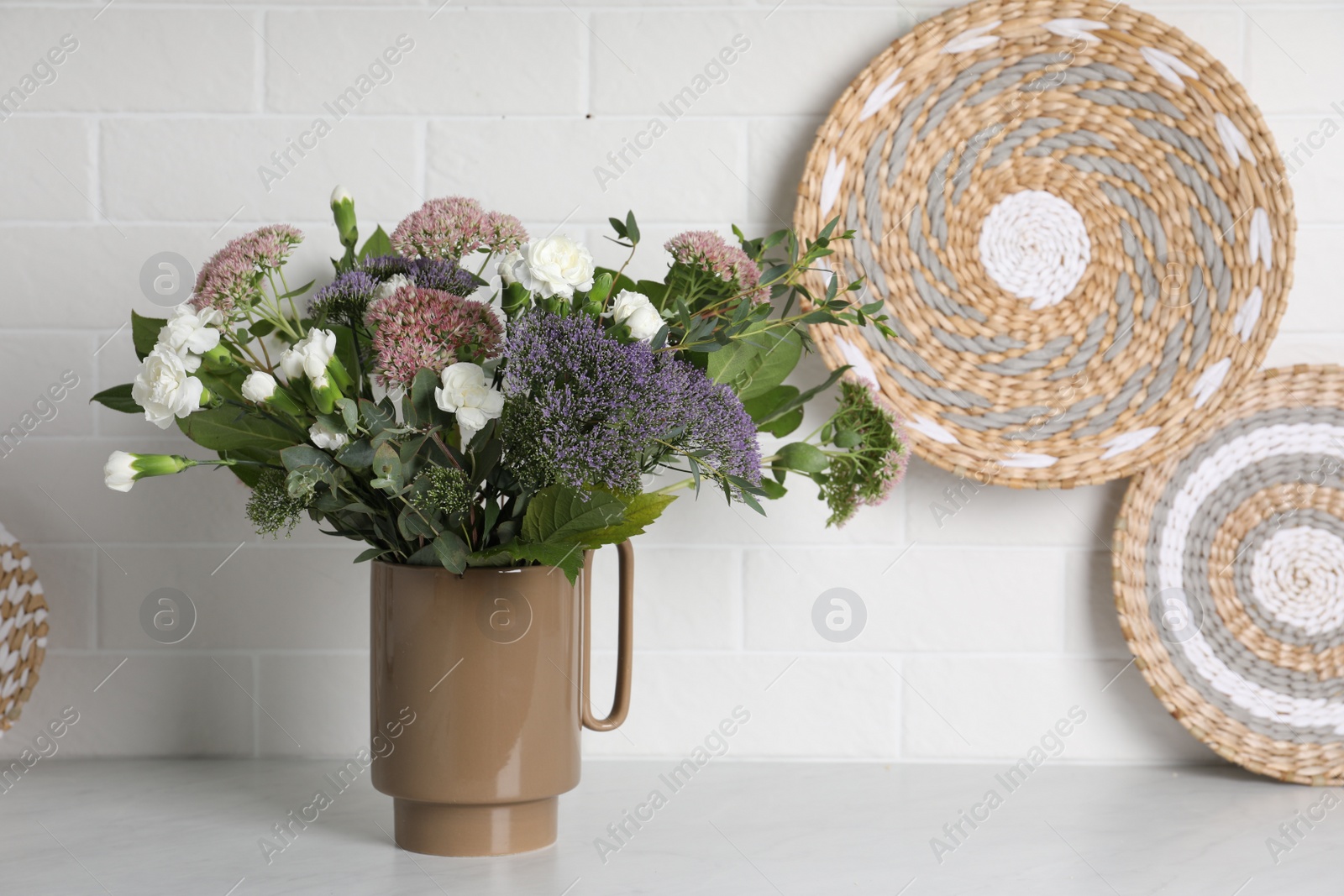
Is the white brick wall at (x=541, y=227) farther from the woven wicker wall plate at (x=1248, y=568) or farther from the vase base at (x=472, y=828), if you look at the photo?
the vase base at (x=472, y=828)

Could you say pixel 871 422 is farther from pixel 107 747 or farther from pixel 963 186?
pixel 107 747

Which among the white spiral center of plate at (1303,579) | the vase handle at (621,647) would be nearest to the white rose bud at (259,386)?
the vase handle at (621,647)

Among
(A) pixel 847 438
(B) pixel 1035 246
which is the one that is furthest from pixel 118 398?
(B) pixel 1035 246

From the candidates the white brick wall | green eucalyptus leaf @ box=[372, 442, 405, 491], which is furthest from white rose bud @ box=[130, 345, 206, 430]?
the white brick wall

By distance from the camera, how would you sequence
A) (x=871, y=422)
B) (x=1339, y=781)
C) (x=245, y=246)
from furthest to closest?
(x=1339, y=781), (x=871, y=422), (x=245, y=246)

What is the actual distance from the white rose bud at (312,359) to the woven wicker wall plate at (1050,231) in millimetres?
410

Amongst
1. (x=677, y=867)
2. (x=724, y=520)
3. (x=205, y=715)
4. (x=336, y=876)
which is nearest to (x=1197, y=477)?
(x=724, y=520)

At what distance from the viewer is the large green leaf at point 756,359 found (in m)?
0.67

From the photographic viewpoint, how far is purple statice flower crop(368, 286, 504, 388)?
555 millimetres

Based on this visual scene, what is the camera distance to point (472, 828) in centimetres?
67

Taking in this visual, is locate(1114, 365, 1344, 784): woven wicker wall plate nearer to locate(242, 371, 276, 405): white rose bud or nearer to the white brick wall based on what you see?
the white brick wall

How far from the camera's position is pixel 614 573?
888 millimetres

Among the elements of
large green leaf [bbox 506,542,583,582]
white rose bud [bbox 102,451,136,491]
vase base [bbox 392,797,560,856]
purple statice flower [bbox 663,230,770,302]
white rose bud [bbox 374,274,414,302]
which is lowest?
vase base [bbox 392,797,560,856]

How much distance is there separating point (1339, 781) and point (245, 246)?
91 cm
